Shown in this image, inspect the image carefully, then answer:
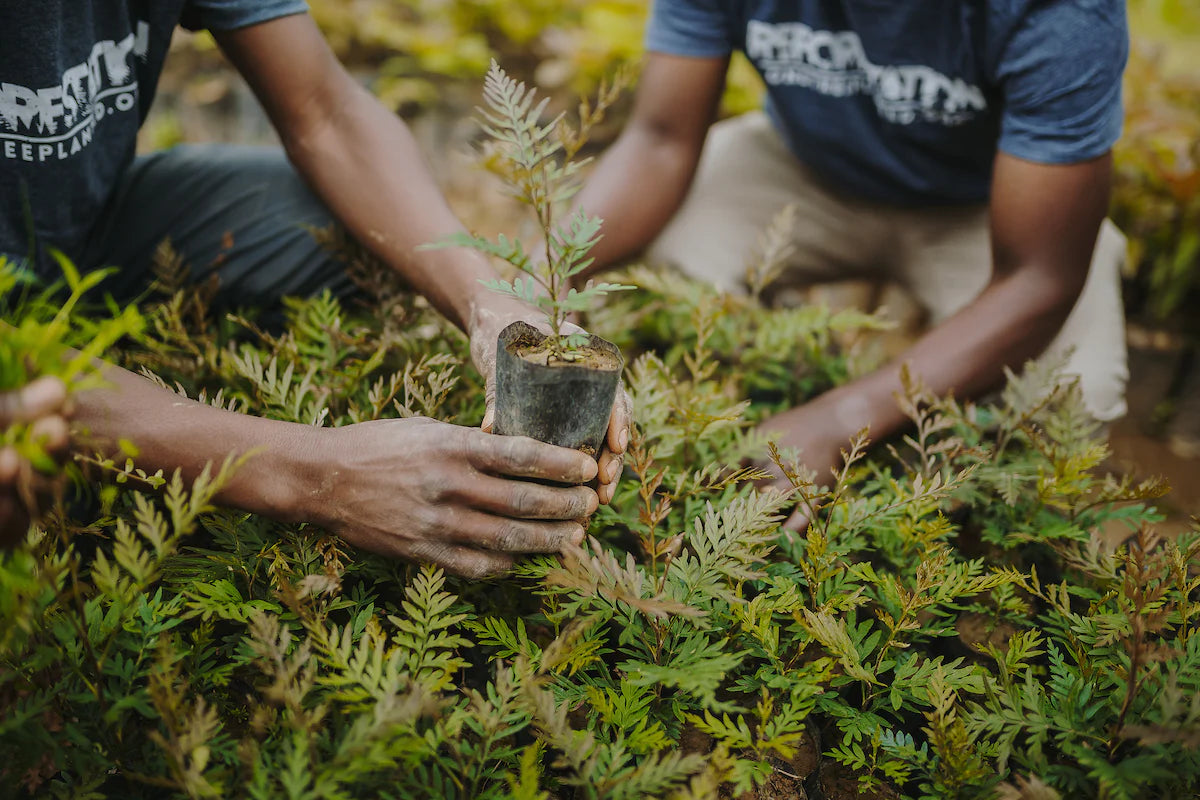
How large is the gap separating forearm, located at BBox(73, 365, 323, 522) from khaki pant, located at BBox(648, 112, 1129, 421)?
1.84 metres

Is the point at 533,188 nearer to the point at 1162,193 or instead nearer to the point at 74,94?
the point at 74,94

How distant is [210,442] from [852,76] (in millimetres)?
2191

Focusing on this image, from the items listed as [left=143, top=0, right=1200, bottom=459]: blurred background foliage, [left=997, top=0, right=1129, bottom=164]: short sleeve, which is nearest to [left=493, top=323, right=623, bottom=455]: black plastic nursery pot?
[left=997, top=0, right=1129, bottom=164]: short sleeve

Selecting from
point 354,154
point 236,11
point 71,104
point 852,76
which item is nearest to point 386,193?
point 354,154

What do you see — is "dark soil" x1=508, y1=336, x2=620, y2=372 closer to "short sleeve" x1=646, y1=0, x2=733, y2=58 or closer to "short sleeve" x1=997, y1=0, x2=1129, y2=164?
"short sleeve" x1=997, y1=0, x2=1129, y2=164

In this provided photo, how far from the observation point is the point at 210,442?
1.32 meters

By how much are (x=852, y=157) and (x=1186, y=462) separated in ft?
8.15

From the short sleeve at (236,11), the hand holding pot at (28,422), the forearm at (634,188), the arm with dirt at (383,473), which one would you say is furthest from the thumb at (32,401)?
the forearm at (634,188)

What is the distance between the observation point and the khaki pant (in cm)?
282

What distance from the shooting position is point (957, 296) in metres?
2.89

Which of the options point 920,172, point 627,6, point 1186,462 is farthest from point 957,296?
point 627,6

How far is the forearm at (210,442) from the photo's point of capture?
1308 millimetres

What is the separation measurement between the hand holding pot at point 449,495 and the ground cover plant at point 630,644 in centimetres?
6

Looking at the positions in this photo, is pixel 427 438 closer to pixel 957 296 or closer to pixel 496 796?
pixel 496 796
